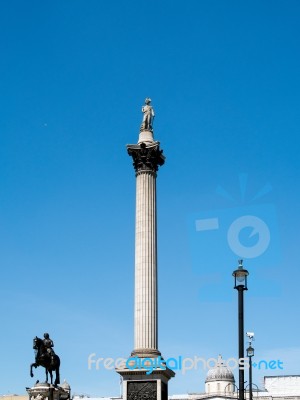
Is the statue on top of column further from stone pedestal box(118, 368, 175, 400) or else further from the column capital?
stone pedestal box(118, 368, 175, 400)

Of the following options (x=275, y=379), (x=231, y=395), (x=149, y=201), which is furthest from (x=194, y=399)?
(x=149, y=201)

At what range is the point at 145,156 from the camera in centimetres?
4819

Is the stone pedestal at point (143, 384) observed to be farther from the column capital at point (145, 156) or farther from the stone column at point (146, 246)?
the column capital at point (145, 156)

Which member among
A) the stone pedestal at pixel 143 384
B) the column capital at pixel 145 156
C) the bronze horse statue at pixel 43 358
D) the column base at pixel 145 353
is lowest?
the stone pedestal at pixel 143 384

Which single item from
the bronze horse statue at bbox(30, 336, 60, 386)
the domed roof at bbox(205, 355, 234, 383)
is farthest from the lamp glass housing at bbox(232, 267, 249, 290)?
the domed roof at bbox(205, 355, 234, 383)

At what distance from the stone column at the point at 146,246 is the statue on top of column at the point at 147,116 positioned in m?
0.41

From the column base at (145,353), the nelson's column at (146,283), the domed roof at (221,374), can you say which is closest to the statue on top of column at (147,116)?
the nelson's column at (146,283)

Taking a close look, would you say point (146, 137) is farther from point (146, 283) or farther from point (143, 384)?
point (143, 384)

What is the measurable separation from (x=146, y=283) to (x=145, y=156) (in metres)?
7.87

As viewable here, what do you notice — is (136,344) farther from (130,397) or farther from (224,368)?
(224,368)

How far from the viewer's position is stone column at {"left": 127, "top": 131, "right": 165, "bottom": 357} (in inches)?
1732

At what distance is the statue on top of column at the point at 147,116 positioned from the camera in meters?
49.7

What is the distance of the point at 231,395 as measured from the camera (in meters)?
155

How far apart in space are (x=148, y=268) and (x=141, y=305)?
215cm
